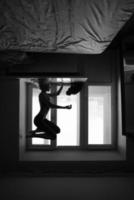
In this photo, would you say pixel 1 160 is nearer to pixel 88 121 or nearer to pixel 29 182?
pixel 29 182

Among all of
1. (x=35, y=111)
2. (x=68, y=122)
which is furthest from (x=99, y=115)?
(x=35, y=111)

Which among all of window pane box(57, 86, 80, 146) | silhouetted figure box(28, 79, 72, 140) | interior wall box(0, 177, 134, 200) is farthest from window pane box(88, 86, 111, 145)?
silhouetted figure box(28, 79, 72, 140)

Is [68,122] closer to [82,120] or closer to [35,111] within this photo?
[82,120]

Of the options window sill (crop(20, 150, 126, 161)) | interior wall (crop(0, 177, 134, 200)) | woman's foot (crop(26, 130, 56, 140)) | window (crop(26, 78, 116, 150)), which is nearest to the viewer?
interior wall (crop(0, 177, 134, 200))

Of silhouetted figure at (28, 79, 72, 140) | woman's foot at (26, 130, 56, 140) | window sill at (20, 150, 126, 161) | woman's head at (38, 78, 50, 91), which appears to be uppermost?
woman's head at (38, 78, 50, 91)

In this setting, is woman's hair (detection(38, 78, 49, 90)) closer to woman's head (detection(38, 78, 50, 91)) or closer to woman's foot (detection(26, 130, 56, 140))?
woman's head (detection(38, 78, 50, 91))

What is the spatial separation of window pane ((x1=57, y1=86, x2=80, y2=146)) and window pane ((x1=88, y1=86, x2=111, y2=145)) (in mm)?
210

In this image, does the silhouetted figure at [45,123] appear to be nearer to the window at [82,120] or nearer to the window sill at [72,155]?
the window sill at [72,155]

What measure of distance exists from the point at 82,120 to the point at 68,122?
0.83ft

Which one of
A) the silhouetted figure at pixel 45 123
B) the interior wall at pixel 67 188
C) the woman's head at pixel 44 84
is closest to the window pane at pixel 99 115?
the interior wall at pixel 67 188

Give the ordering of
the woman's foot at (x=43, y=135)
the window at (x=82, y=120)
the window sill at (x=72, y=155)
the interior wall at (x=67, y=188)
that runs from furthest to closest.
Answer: the window at (x=82, y=120) → the window sill at (x=72, y=155) → the woman's foot at (x=43, y=135) → the interior wall at (x=67, y=188)

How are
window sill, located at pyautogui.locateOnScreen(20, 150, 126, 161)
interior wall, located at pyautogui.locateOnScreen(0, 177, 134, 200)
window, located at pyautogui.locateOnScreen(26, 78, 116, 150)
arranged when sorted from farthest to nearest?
window, located at pyautogui.locateOnScreen(26, 78, 116, 150)
window sill, located at pyautogui.locateOnScreen(20, 150, 126, 161)
interior wall, located at pyautogui.locateOnScreen(0, 177, 134, 200)

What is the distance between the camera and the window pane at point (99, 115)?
2375 millimetres

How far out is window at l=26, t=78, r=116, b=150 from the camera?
2.32 m
